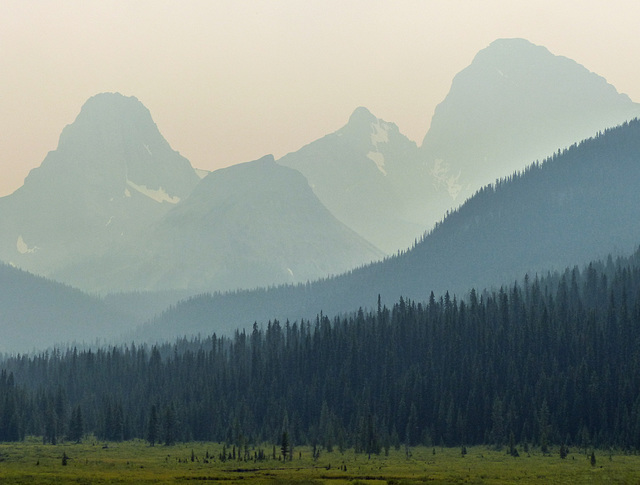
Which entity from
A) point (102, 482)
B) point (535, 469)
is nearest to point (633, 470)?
point (535, 469)

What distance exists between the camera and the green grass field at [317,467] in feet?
397

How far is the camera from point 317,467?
140m

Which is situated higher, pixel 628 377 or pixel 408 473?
pixel 628 377

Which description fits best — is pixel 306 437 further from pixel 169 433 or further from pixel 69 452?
pixel 69 452

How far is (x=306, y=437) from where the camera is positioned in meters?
200

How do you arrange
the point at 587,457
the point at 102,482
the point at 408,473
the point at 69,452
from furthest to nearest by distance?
the point at 69,452 → the point at 587,457 → the point at 408,473 → the point at 102,482

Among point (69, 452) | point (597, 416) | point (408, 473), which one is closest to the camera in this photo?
point (408, 473)

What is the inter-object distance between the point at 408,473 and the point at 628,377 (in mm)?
73225

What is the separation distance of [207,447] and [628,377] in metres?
69.7

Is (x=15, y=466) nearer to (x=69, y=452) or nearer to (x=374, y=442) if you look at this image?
(x=69, y=452)

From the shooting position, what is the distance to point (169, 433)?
7815 inches

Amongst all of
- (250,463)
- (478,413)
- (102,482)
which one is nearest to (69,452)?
(250,463)

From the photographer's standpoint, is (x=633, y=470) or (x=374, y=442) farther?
(x=374, y=442)

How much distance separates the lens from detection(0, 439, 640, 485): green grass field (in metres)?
121
